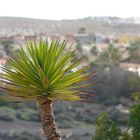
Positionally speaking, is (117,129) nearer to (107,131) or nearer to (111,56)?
(107,131)

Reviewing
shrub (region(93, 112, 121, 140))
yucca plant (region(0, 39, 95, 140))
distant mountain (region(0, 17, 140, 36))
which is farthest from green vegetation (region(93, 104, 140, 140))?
distant mountain (region(0, 17, 140, 36))

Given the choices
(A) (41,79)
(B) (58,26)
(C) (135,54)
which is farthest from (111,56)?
(A) (41,79)

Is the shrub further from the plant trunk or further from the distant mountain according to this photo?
the distant mountain

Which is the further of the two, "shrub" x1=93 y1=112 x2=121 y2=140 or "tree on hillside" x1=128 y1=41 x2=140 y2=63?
"tree on hillside" x1=128 y1=41 x2=140 y2=63

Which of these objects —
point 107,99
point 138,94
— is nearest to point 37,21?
point 107,99

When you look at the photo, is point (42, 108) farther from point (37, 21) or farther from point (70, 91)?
point (37, 21)

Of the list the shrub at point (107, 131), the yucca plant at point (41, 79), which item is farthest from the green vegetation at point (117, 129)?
the yucca plant at point (41, 79)

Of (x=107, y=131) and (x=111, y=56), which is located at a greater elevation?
(x=107, y=131)

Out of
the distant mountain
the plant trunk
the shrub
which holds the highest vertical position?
the plant trunk

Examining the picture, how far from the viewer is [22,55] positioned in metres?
2.86

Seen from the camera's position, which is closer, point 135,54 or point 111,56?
point 135,54

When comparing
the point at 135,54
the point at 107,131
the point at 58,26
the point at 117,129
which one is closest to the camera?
the point at 107,131

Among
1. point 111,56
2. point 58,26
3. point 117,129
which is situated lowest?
point 111,56

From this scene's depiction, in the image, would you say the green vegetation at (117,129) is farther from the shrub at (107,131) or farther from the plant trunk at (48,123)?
the plant trunk at (48,123)
